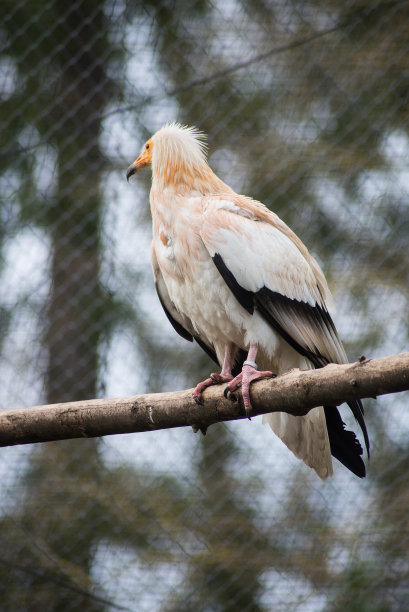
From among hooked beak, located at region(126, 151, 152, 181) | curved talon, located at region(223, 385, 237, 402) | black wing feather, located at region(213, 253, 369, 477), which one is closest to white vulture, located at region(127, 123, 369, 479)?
black wing feather, located at region(213, 253, 369, 477)

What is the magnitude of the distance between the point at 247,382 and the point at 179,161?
116 cm

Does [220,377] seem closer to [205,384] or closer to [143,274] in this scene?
[205,384]

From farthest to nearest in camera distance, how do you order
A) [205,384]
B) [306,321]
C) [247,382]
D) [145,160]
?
[145,160] < [306,321] < [205,384] < [247,382]

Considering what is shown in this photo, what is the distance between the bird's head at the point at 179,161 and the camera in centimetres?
311

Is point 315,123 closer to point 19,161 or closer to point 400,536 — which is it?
point 19,161

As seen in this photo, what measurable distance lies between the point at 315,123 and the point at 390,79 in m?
0.59

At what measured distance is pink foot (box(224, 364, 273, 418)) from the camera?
91.2 inches

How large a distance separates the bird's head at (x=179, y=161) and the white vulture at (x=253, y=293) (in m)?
0.03

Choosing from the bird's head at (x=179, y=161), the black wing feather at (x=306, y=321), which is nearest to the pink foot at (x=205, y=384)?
the black wing feather at (x=306, y=321)

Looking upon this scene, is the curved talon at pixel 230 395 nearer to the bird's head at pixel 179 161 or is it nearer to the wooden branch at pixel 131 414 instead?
the wooden branch at pixel 131 414

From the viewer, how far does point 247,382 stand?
233 cm

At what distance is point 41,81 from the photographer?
5.29 m

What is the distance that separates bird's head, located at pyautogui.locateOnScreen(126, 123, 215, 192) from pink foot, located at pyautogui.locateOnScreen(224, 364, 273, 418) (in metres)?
1.00

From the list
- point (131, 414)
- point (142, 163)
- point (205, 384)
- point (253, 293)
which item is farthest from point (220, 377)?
point (142, 163)
